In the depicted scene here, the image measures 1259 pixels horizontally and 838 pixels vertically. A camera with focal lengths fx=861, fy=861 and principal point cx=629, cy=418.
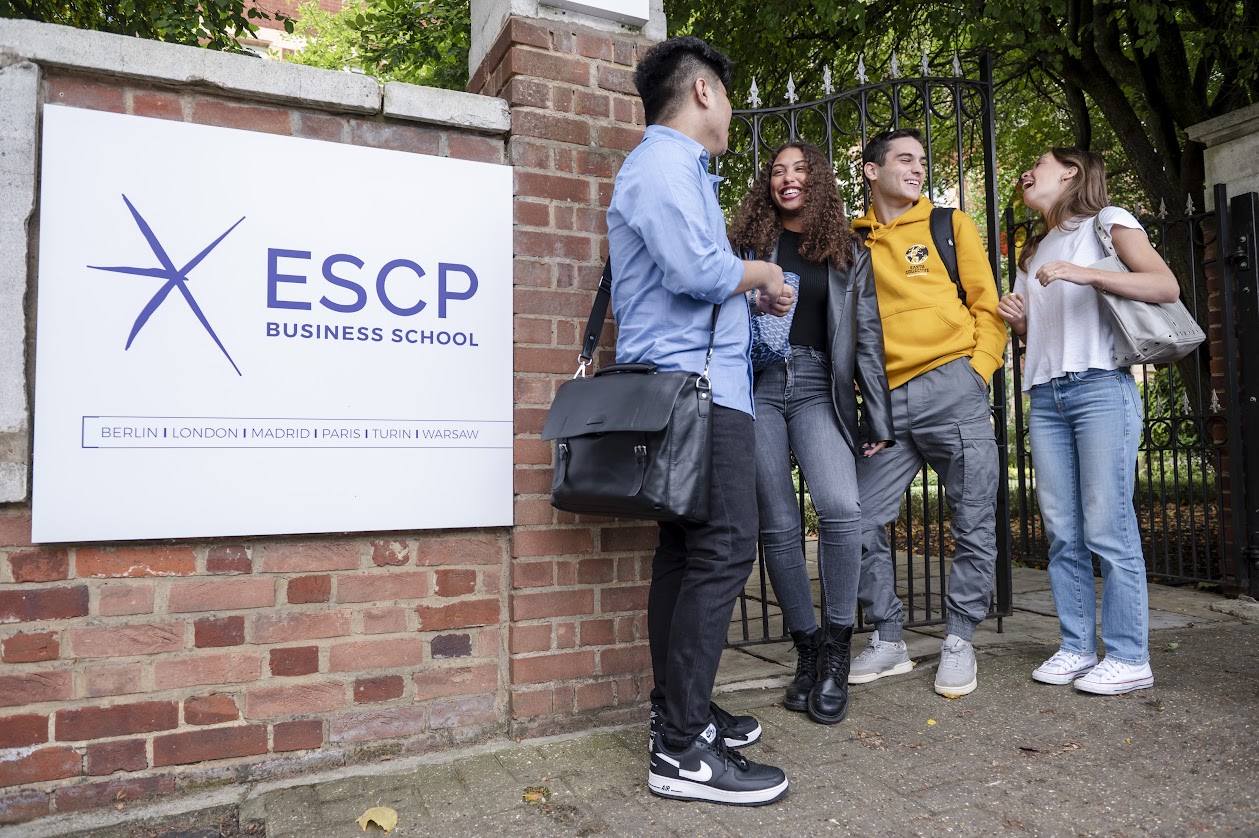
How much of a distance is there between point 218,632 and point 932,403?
266cm

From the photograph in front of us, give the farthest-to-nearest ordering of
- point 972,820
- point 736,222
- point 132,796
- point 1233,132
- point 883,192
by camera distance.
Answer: point 1233,132
point 883,192
point 736,222
point 132,796
point 972,820

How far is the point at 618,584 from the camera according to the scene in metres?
3.09

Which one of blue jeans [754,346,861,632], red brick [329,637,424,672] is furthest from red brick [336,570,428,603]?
blue jeans [754,346,861,632]

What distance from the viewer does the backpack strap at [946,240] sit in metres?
3.49

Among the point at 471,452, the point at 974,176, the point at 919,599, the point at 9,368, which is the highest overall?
the point at 974,176

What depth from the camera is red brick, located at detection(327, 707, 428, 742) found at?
274 centimetres

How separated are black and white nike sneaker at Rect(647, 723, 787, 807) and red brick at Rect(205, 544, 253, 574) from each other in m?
1.37

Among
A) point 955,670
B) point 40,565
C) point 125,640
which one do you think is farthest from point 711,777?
point 40,565

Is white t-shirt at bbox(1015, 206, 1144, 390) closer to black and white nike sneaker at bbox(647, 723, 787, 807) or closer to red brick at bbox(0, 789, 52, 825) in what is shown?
black and white nike sneaker at bbox(647, 723, 787, 807)

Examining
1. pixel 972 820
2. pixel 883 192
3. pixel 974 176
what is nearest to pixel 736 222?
pixel 883 192

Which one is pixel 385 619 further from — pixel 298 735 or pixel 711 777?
pixel 711 777

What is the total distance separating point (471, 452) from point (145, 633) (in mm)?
1097

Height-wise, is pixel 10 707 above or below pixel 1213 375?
below

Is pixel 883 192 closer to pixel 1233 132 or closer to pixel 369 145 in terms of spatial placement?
pixel 369 145
